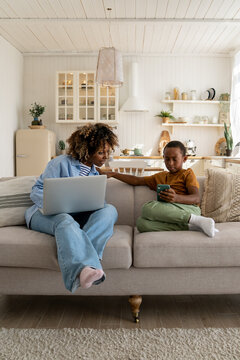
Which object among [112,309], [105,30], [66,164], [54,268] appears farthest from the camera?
[105,30]

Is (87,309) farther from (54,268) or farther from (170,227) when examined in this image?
(170,227)

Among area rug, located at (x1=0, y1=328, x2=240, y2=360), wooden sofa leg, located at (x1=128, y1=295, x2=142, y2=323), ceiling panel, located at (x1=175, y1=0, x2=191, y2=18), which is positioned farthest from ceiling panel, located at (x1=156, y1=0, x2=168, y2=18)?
area rug, located at (x1=0, y1=328, x2=240, y2=360)

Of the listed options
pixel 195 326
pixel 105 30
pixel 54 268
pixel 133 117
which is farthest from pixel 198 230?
pixel 133 117

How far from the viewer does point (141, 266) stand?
6.36 ft

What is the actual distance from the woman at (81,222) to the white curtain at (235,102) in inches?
163

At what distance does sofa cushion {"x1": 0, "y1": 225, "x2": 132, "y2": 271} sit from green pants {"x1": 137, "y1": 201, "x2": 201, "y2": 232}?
30cm

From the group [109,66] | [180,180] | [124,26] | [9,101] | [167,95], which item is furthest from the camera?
[167,95]

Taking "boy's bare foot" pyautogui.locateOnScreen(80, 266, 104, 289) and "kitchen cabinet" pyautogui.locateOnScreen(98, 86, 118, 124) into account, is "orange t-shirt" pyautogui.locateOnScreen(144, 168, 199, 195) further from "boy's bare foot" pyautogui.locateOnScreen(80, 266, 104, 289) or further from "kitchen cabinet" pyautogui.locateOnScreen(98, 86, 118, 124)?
"kitchen cabinet" pyautogui.locateOnScreen(98, 86, 118, 124)

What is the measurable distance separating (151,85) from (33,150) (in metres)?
2.42

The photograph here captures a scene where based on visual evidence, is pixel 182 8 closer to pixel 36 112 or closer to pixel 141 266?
pixel 36 112

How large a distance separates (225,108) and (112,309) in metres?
5.18

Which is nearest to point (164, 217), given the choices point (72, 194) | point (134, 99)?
point (72, 194)

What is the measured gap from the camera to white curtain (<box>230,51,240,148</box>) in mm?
5973

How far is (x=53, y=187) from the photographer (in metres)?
1.90
